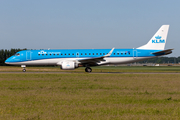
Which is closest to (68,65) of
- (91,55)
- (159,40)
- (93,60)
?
(93,60)

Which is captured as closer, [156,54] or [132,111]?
[132,111]

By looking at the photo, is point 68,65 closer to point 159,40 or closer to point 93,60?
point 93,60

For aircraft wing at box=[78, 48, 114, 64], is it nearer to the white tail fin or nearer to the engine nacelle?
the engine nacelle

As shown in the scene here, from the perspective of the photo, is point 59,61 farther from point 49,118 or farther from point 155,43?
point 49,118

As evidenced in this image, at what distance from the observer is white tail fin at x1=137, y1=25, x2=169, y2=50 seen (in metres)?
36.2

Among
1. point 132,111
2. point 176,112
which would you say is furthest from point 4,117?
point 176,112

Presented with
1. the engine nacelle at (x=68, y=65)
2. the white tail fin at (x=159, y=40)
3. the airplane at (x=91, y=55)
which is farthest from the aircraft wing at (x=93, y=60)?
the white tail fin at (x=159, y=40)

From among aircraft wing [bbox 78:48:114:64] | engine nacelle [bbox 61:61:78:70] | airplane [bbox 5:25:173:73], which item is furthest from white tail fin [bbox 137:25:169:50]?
engine nacelle [bbox 61:61:78:70]

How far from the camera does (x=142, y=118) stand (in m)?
7.21

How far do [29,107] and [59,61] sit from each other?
2651 centimetres

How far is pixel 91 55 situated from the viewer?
116 ft

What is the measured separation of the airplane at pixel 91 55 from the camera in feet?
114

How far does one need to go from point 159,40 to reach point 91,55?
11.1 m

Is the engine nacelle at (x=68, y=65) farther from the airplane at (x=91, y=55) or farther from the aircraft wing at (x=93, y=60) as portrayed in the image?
the aircraft wing at (x=93, y=60)
